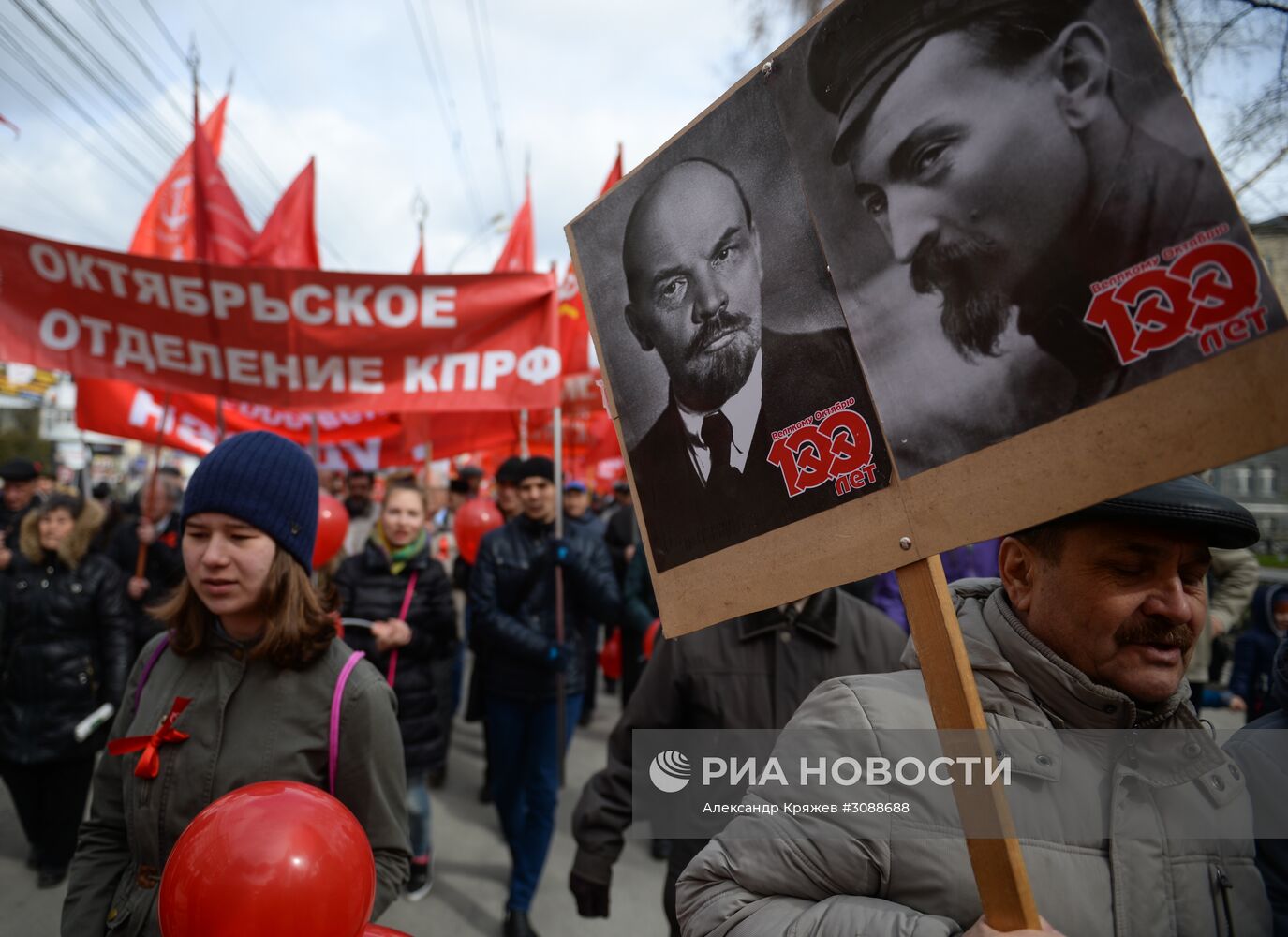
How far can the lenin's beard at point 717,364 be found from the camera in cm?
123

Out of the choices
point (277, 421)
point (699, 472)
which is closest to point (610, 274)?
point (699, 472)

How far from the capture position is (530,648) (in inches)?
155

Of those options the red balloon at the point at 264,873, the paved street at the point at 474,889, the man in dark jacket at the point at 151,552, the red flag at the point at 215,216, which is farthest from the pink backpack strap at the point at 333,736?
the red flag at the point at 215,216

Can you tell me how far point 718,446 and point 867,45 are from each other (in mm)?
589

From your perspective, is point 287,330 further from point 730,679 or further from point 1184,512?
point 1184,512

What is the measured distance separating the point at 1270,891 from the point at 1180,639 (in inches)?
16.3

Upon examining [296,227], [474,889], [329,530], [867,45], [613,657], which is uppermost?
[296,227]

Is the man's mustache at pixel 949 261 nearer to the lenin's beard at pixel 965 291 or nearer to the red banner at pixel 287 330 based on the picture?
the lenin's beard at pixel 965 291

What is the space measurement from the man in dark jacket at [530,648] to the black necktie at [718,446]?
2877 mm

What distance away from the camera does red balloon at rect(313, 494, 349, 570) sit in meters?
4.27

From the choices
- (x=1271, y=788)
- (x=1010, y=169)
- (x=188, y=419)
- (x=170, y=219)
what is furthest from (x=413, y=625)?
(x=170, y=219)

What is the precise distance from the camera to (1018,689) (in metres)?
1.25

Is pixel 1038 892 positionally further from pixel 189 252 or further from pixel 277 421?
pixel 189 252

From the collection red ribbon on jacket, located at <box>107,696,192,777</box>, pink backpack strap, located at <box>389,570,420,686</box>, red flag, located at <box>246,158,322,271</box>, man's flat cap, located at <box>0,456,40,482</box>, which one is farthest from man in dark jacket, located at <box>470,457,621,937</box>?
man's flat cap, located at <box>0,456,40,482</box>
